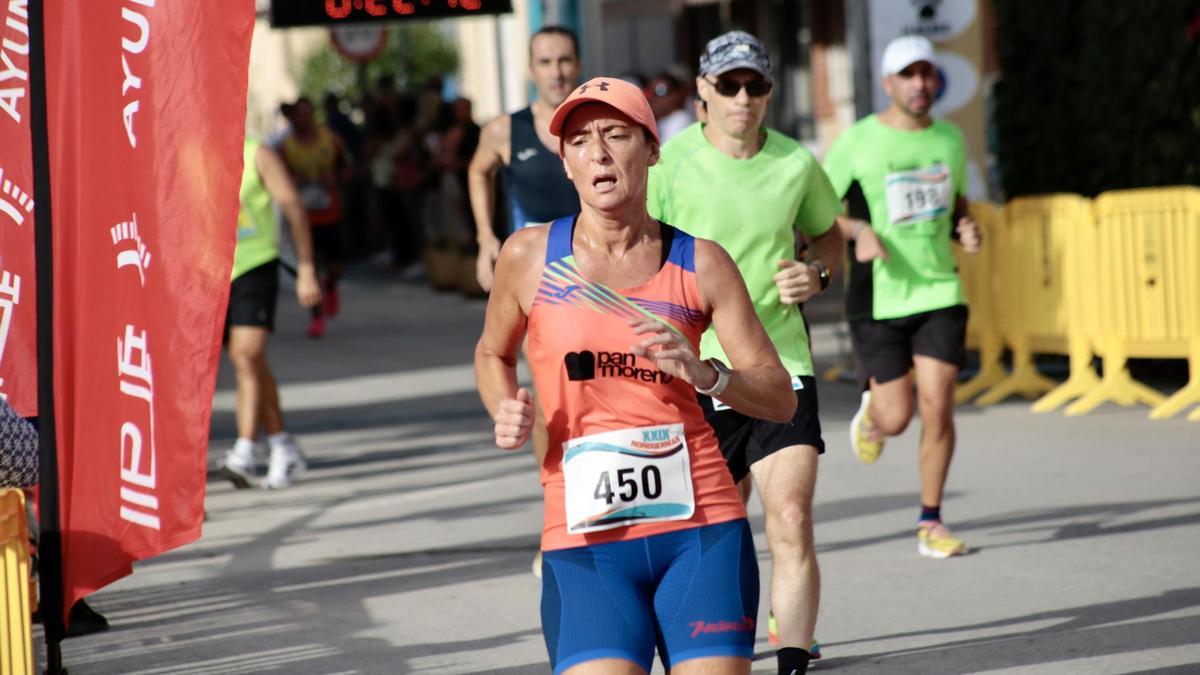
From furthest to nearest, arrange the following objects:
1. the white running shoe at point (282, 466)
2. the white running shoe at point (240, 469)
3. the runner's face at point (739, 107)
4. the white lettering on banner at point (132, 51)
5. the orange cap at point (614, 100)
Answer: the white running shoe at point (282, 466)
the white running shoe at point (240, 469)
the runner's face at point (739, 107)
the white lettering on banner at point (132, 51)
the orange cap at point (614, 100)

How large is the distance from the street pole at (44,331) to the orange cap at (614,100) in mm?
1848

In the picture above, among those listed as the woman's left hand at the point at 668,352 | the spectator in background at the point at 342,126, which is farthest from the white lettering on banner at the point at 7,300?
the spectator in background at the point at 342,126

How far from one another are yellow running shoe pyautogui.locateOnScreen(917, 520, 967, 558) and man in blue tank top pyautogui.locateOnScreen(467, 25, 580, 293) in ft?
6.15

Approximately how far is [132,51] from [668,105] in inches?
480

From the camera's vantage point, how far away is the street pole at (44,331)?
550 cm

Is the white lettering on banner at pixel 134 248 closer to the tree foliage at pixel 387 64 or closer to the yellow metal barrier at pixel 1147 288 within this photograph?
the yellow metal barrier at pixel 1147 288

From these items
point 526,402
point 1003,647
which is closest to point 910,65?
point 1003,647

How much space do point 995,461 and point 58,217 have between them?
19.0 feet

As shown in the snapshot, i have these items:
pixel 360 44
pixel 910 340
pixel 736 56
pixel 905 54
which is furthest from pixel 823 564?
pixel 360 44

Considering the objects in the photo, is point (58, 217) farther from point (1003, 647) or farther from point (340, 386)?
point (340, 386)

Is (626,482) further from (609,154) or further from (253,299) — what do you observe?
(253,299)

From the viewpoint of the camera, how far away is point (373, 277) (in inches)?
1011

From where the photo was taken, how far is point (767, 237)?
19.8ft

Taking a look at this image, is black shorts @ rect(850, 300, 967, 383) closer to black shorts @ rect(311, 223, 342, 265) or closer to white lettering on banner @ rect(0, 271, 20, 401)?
white lettering on banner @ rect(0, 271, 20, 401)
